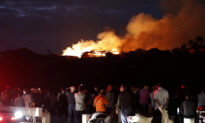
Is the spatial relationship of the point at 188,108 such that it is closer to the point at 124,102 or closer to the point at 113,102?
the point at 124,102

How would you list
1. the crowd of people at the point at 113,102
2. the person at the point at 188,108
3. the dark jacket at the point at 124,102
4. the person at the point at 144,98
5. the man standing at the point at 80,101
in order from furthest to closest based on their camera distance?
the person at the point at 144,98 < the man standing at the point at 80,101 < the dark jacket at the point at 124,102 < the crowd of people at the point at 113,102 < the person at the point at 188,108

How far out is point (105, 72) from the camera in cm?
5597

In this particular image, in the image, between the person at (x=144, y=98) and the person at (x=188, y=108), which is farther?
the person at (x=144, y=98)

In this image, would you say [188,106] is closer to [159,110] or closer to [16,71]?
[159,110]

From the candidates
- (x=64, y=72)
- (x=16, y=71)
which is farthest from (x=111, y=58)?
(x=16, y=71)

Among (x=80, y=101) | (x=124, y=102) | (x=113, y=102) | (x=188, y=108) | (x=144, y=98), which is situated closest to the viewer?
(x=188, y=108)

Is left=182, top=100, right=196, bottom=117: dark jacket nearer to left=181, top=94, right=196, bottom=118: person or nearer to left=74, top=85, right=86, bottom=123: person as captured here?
left=181, top=94, right=196, bottom=118: person

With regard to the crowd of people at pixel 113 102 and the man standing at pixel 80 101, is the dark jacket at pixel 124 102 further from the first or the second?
the man standing at pixel 80 101

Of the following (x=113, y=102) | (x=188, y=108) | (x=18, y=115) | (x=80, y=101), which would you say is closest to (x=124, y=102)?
(x=113, y=102)

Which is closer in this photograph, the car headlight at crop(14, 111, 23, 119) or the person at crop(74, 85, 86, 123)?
the car headlight at crop(14, 111, 23, 119)

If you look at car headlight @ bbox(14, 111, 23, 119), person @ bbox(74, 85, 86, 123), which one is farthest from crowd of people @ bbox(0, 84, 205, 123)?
car headlight @ bbox(14, 111, 23, 119)

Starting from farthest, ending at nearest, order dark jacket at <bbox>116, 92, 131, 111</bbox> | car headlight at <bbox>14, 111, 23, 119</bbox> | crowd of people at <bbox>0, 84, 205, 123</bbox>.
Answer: car headlight at <bbox>14, 111, 23, 119</bbox> < dark jacket at <bbox>116, 92, 131, 111</bbox> < crowd of people at <bbox>0, 84, 205, 123</bbox>

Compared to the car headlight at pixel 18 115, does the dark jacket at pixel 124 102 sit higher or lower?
higher

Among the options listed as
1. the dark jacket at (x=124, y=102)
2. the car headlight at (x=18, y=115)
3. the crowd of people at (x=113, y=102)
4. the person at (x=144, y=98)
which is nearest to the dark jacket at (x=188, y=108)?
the crowd of people at (x=113, y=102)
